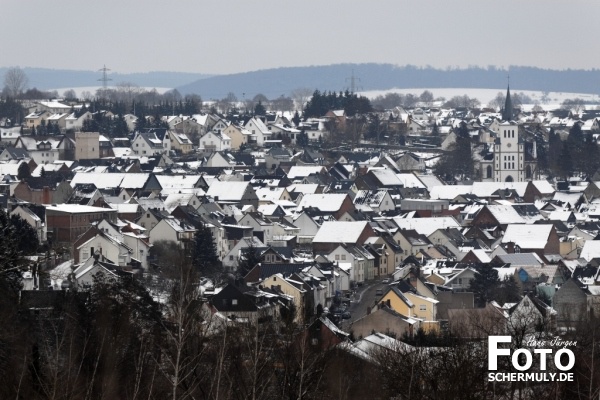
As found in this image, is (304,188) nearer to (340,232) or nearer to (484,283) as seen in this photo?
(340,232)

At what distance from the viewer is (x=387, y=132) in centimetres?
7175

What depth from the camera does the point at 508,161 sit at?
62656mm

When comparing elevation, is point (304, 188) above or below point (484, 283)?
below

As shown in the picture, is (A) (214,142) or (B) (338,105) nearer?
(A) (214,142)

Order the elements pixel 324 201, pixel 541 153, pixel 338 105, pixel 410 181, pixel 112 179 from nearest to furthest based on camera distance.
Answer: pixel 324 201 < pixel 112 179 < pixel 410 181 < pixel 541 153 < pixel 338 105

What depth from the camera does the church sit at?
62.2 metres

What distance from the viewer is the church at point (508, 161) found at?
62.2m

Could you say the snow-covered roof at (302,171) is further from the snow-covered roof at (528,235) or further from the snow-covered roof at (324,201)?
the snow-covered roof at (528,235)

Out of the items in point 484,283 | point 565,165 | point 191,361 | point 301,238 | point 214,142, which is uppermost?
point 191,361

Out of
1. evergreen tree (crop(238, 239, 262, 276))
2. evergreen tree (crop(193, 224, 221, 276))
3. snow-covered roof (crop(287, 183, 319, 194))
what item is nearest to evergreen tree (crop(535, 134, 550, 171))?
snow-covered roof (crop(287, 183, 319, 194))

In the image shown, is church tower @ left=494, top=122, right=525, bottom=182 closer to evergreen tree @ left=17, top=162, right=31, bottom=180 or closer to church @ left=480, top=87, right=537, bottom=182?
church @ left=480, top=87, right=537, bottom=182

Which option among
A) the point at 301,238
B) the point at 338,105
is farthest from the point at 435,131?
the point at 301,238

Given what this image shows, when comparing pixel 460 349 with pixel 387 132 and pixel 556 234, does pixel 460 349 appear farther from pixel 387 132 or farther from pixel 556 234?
pixel 387 132

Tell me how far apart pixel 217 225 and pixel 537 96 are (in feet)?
420
